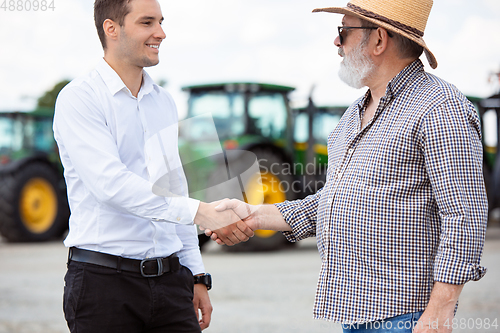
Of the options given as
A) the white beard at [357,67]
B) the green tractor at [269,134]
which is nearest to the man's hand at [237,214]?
the white beard at [357,67]

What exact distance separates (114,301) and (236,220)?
28.0 inches

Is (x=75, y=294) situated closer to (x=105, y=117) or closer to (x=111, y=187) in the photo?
(x=111, y=187)

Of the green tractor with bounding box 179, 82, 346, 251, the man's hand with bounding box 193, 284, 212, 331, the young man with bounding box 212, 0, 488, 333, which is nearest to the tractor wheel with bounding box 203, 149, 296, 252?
the green tractor with bounding box 179, 82, 346, 251

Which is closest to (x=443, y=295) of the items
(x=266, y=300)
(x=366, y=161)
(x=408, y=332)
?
(x=408, y=332)

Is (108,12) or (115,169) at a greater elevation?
(108,12)

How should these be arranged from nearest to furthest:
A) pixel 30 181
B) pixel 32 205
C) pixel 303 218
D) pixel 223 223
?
pixel 303 218, pixel 223 223, pixel 30 181, pixel 32 205

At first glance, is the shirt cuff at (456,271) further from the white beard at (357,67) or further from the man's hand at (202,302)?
the man's hand at (202,302)

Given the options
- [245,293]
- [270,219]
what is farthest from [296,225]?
[245,293]

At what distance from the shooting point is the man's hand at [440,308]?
1756 millimetres

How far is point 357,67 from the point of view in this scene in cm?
212

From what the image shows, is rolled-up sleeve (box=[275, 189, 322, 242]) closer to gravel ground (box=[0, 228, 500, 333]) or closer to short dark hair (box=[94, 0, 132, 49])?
short dark hair (box=[94, 0, 132, 49])

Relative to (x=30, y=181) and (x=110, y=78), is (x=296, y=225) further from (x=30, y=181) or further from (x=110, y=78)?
(x=30, y=181)

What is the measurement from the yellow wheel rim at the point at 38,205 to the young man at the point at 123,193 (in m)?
9.11

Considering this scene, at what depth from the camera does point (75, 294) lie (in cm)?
202
